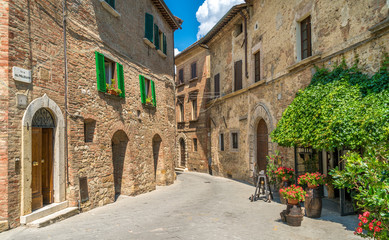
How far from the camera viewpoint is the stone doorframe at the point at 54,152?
5.91 meters

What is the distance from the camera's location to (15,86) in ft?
19.1

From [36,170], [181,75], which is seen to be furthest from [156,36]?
[181,75]

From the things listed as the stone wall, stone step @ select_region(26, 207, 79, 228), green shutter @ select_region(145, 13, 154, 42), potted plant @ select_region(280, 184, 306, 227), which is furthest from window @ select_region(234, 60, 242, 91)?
stone step @ select_region(26, 207, 79, 228)

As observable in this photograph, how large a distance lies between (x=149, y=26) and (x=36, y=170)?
27.5 ft

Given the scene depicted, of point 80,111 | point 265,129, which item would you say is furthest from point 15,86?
point 265,129

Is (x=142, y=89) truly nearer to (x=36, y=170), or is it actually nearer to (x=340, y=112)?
(x=36, y=170)

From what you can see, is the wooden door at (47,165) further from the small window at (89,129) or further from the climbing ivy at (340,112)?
the climbing ivy at (340,112)

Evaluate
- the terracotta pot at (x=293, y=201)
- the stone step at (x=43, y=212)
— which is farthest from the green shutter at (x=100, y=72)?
the terracotta pot at (x=293, y=201)

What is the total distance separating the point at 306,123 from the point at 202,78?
45.1 ft

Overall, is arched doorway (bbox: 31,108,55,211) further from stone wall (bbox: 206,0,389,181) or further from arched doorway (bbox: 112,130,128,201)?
stone wall (bbox: 206,0,389,181)

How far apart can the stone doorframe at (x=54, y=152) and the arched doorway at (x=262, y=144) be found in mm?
8475

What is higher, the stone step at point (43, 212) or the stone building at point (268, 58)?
the stone building at point (268, 58)

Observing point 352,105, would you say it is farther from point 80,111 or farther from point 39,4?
point 39,4

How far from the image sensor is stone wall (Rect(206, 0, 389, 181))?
6926 millimetres
